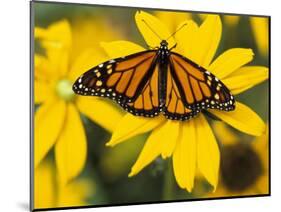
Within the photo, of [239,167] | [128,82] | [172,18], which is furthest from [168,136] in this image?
[172,18]

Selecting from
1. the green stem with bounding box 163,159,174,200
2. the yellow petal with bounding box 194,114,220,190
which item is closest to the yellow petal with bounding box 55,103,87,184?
the green stem with bounding box 163,159,174,200

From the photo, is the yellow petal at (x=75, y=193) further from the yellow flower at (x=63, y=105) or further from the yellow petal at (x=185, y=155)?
the yellow petal at (x=185, y=155)

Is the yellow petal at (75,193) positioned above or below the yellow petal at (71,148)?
below

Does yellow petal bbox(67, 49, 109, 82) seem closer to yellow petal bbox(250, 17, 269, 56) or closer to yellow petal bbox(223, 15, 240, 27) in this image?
yellow petal bbox(223, 15, 240, 27)

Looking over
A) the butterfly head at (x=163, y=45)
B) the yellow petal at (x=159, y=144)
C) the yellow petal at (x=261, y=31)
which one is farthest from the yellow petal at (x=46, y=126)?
the yellow petal at (x=261, y=31)

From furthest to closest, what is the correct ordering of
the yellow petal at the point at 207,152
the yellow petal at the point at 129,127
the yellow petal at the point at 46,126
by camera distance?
the yellow petal at the point at 207,152
the yellow petal at the point at 129,127
the yellow petal at the point at 46,126

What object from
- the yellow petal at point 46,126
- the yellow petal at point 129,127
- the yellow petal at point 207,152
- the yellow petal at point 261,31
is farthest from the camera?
the yellow petal at point 261,31

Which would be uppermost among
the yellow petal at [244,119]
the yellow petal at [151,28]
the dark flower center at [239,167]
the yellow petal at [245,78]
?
the yellow petal at [151,28]
